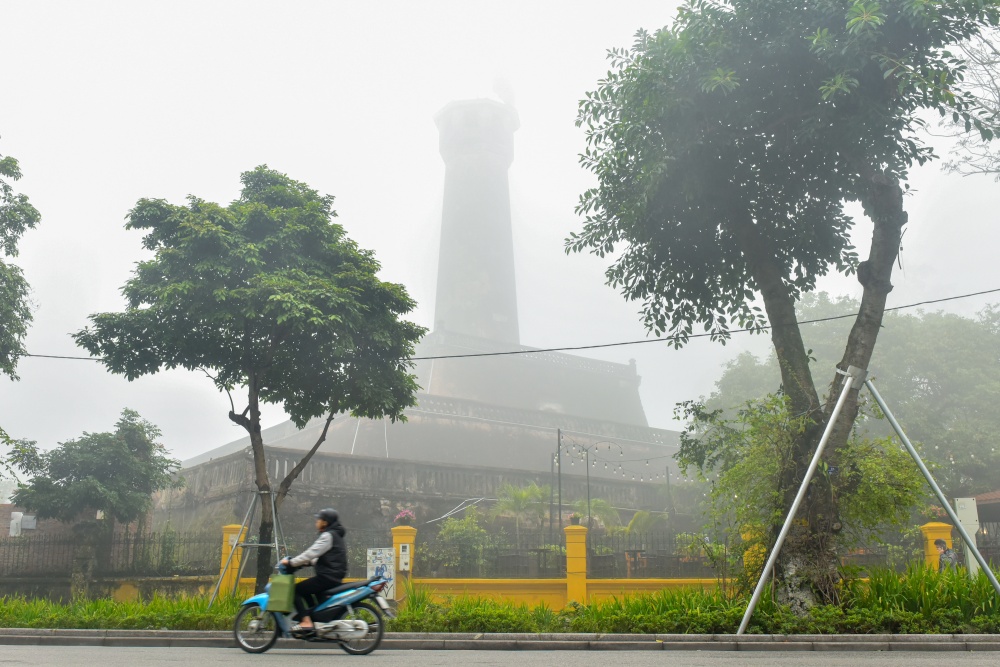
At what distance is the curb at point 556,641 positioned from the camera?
29.2 ft

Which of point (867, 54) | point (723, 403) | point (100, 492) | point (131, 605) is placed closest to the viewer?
point (867, 54)

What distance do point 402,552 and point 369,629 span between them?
347 inches

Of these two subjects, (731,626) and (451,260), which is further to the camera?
(451,260)

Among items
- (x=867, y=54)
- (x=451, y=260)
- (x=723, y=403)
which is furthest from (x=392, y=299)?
(x=451, y=260)

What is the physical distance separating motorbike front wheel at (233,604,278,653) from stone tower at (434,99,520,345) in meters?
39.9

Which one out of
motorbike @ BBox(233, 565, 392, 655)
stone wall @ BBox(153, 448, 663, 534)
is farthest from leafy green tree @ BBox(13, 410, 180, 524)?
motorbike @ BBox(233, 565, 392, 655)

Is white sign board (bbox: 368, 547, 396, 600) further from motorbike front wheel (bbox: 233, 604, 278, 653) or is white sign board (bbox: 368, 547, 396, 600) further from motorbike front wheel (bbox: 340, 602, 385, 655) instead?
motorbike front wheel (bbox: 340, 602, 385, 655)

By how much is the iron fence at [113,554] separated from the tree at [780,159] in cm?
1218

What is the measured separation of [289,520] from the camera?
2367 centimetres

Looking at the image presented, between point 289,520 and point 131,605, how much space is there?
12.0 metres

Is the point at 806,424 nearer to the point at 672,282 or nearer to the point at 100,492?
the point at 672,282

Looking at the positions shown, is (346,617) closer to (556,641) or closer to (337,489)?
(556,641)

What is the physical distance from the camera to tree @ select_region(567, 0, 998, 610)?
1091cm

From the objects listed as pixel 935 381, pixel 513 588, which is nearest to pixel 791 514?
pixel 513 588
